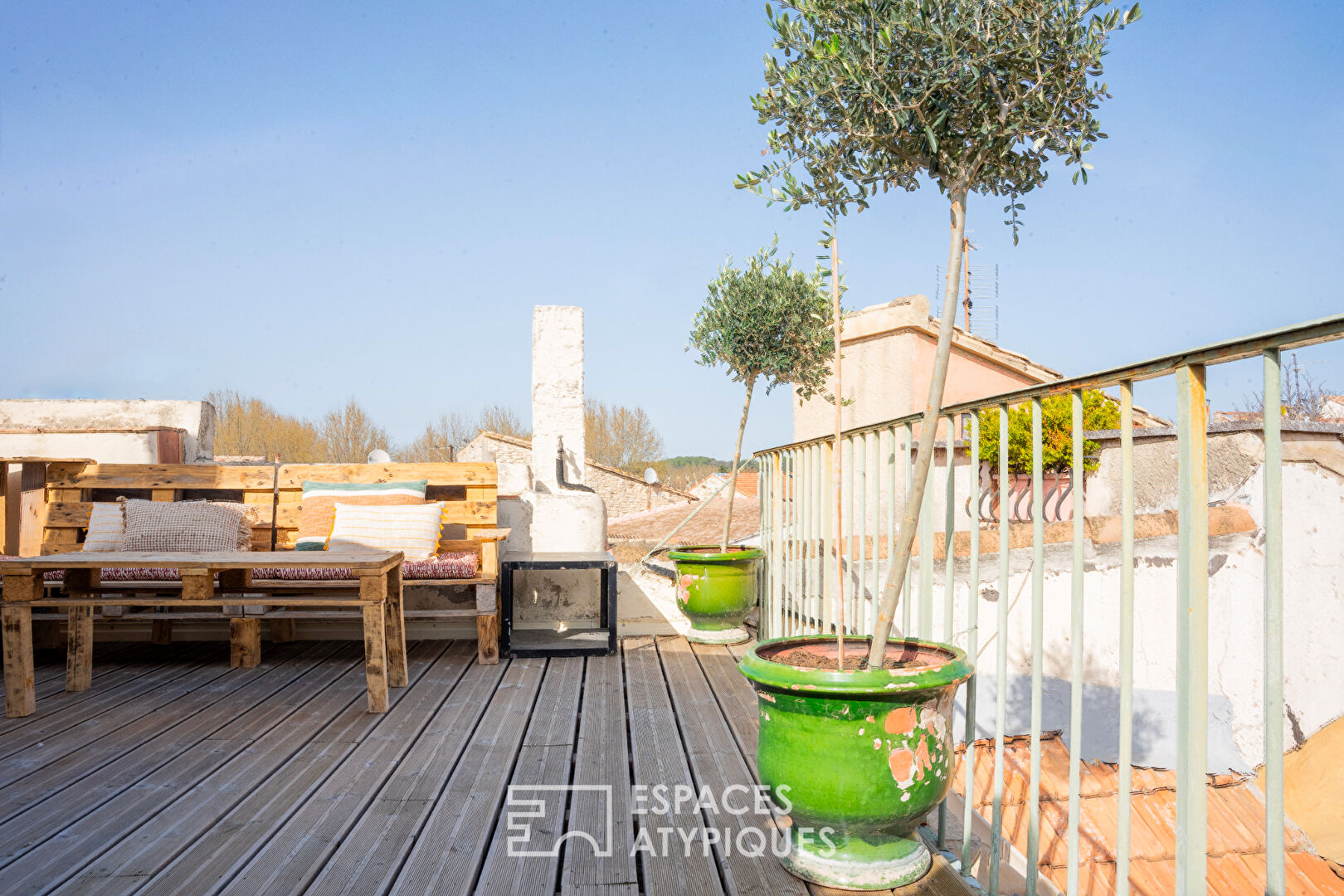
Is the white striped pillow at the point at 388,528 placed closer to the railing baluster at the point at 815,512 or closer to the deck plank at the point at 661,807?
the deck plank at the point at 661,807

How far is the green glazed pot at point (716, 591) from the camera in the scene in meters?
4.35

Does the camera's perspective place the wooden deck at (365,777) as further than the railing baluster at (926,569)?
No

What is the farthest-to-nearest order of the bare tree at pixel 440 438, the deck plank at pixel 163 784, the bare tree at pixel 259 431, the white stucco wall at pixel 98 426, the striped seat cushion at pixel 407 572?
the bare tree at pixel 440 438, the bare tree at pixel 259 431, the white stucco wall at pixel 98 426, the striped seat cushion at pixel 407 572, the deck plank at pixel 163 784

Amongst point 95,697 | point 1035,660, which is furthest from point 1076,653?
point 95,697

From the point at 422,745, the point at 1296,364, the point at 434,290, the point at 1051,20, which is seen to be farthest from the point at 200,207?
the point at 1296,364

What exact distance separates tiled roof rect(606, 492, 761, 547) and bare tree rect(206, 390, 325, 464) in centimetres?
1903

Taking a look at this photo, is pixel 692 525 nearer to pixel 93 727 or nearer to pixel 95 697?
pixel 95 697

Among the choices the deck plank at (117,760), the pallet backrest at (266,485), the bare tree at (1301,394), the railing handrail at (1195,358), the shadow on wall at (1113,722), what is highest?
the bare tree at (1301,394)

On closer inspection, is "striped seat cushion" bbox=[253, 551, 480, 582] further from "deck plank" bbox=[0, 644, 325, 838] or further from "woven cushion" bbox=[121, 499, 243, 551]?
"deck plank" bbox=[0, 644, 325, 838]

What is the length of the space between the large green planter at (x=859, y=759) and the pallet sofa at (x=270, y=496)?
8.85ft

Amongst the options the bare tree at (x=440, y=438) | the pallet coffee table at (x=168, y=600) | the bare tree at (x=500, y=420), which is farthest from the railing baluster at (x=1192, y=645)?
the bare tree at (x=500, y=420)

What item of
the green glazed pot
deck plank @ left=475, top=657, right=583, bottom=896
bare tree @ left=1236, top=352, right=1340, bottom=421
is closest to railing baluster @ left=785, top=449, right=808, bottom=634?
the green glazed pot

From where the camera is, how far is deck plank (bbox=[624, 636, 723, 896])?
1.75 m

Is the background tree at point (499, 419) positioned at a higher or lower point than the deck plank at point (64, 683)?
higher
